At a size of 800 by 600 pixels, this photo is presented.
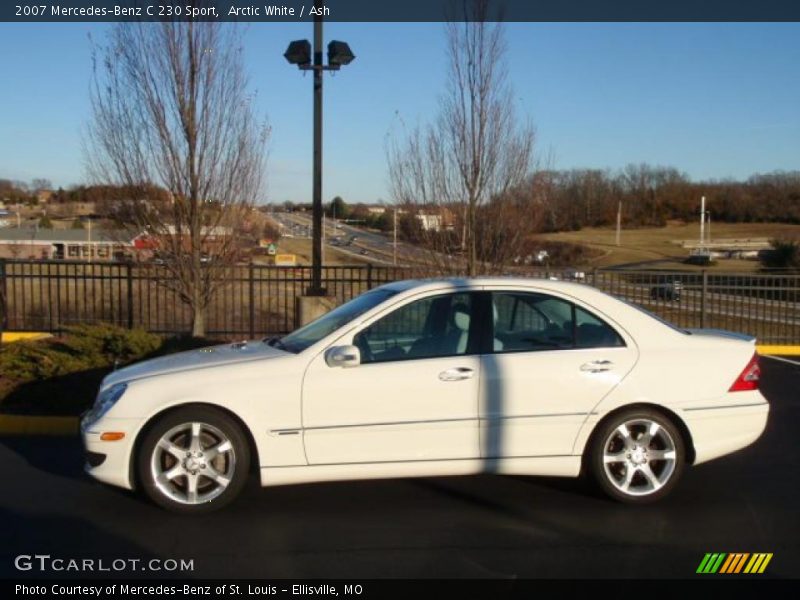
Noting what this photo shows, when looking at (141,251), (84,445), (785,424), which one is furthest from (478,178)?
(84,445)

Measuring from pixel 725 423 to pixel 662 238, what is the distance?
37181mm

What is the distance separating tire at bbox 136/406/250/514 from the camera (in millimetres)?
5660

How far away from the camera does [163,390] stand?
5699mm

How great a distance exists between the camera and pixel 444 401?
579cm

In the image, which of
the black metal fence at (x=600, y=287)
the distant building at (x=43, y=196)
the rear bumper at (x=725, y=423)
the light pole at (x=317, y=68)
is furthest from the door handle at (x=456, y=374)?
the distant building at (x=43, y=196)

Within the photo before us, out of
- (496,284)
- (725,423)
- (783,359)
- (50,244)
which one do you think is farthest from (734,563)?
(50,244)

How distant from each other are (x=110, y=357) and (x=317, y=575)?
5579 mm

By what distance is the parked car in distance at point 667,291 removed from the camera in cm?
1505

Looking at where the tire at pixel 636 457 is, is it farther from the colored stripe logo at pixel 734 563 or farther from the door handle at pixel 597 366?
the colored stripe logo at pixel 734 563

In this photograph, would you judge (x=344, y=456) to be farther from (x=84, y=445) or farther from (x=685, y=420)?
(x=685, y=420)

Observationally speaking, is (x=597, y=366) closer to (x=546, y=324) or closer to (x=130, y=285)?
(x=546, y=324)

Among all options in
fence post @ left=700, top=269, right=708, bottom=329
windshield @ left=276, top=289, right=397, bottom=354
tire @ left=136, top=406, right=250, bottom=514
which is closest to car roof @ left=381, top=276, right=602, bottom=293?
windshield @ left=276, top=289, right=397, bottom=354

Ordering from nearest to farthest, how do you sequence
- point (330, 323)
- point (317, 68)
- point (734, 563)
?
point (734, 563)
point (330, 323)
point (317, 68)

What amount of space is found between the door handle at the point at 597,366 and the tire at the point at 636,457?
0.32m
